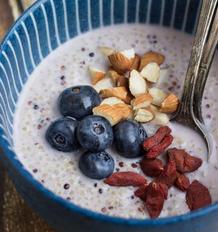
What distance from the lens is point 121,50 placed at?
4.31 feet

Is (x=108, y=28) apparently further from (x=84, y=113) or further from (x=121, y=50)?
(x=84, y=113)

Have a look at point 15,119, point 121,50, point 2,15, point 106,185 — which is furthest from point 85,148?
point 2,15

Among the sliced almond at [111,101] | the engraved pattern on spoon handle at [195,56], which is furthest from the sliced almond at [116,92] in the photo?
the engraved pattern on spoon handle at [195,56]

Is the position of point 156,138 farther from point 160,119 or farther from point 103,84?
point 103,84

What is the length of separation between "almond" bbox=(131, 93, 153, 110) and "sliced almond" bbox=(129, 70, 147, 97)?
2 cm

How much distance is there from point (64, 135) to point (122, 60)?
237 millimetres

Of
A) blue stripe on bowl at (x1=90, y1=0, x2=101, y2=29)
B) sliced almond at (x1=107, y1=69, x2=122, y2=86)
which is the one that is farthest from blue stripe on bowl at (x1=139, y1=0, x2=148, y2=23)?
sliced almond at (x1=107, y1=69, x2=122, y2=86)

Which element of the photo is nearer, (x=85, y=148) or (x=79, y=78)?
(x=85, y=148)

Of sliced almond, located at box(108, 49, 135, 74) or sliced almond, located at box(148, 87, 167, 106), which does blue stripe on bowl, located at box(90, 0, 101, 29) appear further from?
sliced almond, located at box(148, 87, 167, 106)

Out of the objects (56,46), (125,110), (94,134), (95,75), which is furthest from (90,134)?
(56,46)

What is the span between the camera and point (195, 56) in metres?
1.13

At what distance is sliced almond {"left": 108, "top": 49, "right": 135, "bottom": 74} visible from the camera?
1.21m

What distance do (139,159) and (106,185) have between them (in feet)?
0.28

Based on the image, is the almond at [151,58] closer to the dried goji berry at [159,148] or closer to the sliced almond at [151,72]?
the sliced almond at [151,72]
